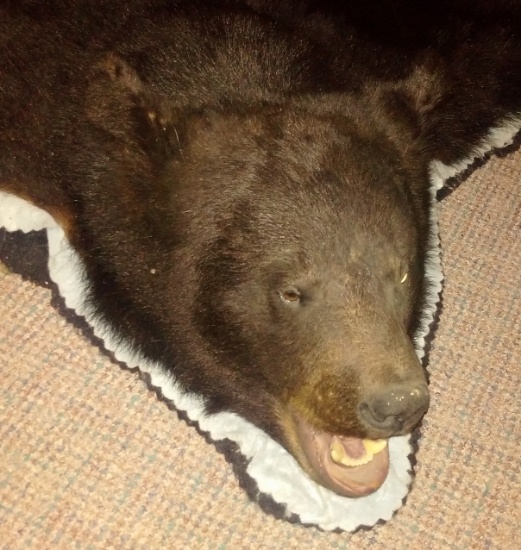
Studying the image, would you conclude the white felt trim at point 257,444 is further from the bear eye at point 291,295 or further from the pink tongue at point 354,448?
the bear eye at point 291,295

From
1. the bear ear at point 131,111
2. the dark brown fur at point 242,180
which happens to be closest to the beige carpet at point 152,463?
the dark brown fur at point 242,180

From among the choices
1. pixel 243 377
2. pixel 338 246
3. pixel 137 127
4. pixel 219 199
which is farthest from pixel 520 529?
pixel 137 127

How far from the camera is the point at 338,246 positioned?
148 centimetres

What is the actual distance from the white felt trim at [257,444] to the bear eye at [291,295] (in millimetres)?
508

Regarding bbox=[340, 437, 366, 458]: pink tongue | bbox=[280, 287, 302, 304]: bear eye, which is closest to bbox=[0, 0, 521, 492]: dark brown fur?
bbox=[280, 287, 302, 304]: bear eye

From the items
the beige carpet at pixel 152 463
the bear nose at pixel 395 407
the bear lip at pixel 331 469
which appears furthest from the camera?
the beige carpet at pixel 152 463

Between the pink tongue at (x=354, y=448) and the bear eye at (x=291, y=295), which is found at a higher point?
the bear eye at (x=291, y=295)

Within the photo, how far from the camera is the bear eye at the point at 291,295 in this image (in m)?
1.49

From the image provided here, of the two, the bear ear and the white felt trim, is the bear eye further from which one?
the white felt trim

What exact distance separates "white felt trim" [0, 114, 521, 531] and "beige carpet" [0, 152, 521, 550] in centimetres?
6

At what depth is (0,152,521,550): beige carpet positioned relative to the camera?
181 cm

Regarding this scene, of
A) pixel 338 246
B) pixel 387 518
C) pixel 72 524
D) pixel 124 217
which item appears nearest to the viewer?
pixel 338 246

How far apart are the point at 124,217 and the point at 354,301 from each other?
0.54 metres

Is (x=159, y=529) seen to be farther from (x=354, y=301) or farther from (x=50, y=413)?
(x=354, y=301)
